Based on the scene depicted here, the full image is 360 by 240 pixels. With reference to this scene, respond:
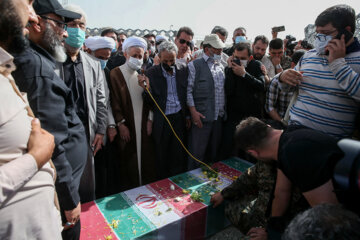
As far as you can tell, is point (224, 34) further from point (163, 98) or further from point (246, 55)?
point (163, 98)

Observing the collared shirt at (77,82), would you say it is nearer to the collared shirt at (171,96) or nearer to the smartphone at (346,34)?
the collared shirt at (171,96)

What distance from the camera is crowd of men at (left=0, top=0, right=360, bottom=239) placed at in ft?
3.23

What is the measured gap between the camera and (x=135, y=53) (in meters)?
2.97

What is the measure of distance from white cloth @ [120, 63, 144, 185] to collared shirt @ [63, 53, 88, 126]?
82 cm

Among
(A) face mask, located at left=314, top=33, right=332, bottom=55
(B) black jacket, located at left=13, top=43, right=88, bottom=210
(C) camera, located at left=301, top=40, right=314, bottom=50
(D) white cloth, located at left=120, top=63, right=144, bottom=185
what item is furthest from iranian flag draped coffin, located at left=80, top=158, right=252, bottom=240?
(C) camera, located at left=301, top=40, right=314, bottom=50

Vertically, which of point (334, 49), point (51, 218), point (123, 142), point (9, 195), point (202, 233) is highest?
point (334, 49)

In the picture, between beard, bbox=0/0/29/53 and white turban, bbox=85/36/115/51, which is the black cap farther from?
white turban, bbox=85/36/115/51

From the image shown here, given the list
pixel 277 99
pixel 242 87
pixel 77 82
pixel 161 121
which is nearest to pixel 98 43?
pixel 77 82

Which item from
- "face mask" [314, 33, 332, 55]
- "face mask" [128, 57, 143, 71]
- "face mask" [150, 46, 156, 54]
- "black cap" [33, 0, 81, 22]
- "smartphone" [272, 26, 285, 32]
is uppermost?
"smartphone" [272, 26, 285, 32]

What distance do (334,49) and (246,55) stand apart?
63.9 inches

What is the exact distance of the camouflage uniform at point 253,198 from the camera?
6.14ft

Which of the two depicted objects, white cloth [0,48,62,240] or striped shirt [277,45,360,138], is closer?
white cloth [0,48,62,240]

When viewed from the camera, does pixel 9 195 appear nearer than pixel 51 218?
Yes

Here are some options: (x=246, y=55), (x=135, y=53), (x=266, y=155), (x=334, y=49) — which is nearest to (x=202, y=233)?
(x=266, y=155)
